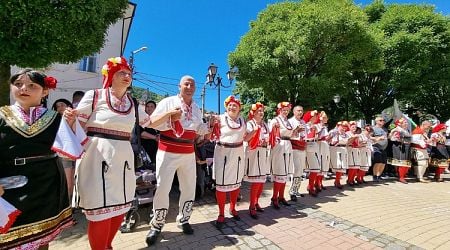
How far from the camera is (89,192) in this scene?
2.67m

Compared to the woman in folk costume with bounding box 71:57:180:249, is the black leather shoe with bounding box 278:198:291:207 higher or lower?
lower

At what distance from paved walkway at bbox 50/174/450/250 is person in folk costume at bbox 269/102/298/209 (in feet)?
1.62

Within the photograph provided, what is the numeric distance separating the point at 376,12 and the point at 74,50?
19.8 meters

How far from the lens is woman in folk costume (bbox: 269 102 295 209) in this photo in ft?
17.1

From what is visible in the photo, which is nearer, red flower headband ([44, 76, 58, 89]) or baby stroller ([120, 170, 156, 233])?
red flower headband ([44, 76, 58, 89])

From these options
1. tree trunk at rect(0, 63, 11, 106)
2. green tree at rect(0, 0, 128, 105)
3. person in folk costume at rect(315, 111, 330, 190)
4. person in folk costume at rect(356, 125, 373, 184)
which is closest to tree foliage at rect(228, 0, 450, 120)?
person in folk costume at rect(356, 125, 373, 184)

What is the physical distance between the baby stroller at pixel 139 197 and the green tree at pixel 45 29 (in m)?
3.17

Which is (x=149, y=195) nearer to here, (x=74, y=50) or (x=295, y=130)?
(x=295, y=130)

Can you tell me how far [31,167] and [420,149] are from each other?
10.3 meters

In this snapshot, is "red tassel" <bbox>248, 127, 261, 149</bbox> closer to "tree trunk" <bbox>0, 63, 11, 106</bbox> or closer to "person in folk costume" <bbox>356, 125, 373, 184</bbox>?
"person in folk costume" <bbox>356, 125, 373, 184</bbox>

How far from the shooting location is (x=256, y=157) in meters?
4.81

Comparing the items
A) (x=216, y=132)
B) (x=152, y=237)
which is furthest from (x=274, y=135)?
(x=152, y=237)

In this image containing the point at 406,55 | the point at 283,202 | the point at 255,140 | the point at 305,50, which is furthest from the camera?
the point at 406,55

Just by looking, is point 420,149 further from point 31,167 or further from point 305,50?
point 31,167
